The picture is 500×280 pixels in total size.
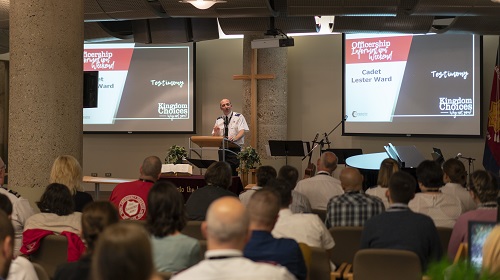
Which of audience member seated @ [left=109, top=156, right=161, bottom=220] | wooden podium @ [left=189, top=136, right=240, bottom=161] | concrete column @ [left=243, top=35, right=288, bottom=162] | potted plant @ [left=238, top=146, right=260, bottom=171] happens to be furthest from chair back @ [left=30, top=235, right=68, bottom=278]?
concrete column @ [left=243, top=35, right=288, bottom=162]

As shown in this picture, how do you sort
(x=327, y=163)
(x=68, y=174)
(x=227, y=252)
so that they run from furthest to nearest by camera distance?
(x=327, y=163) → (x=68, y=174) → (x=227, y=252)

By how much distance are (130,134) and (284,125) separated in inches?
141

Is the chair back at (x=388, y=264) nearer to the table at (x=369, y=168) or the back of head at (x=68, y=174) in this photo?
the back of head at (x=68, y=174)

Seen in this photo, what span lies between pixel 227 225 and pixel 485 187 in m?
3.22

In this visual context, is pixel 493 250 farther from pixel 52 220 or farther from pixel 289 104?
pixel 289 104

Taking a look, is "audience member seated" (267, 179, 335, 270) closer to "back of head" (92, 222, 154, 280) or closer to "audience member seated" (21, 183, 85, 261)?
"audience member seated" (21, 183, 85, 261)

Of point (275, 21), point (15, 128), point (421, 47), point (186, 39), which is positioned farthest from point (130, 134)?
point (15, 128)

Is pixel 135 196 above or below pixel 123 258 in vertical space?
below

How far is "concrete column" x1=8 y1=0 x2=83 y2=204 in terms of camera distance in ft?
24.7

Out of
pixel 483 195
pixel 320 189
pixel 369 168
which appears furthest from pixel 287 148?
pixel 483 195

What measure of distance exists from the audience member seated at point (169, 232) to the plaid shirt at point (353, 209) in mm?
1973

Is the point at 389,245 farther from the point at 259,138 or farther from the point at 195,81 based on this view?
the point at 195,81

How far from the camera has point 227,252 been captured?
2.84m

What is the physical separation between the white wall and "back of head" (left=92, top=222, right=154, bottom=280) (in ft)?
41.4
